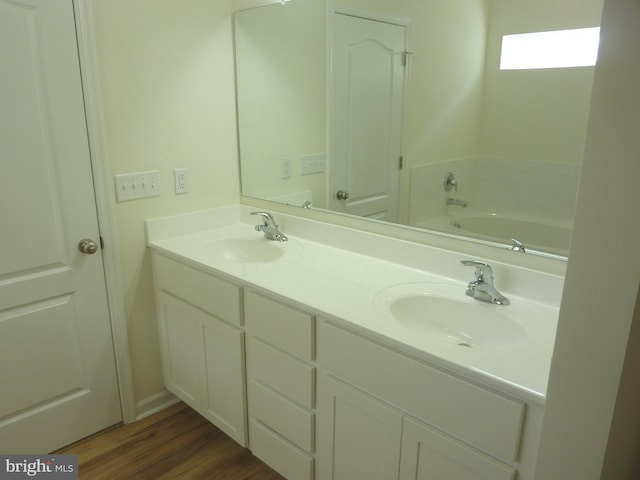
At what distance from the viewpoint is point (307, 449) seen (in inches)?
59.9

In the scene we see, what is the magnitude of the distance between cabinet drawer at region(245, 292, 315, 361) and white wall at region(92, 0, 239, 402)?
74cm

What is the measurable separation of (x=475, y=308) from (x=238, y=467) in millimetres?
1213

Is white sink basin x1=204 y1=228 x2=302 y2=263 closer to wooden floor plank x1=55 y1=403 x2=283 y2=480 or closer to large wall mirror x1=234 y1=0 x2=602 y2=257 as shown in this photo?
large wall mirror x1=234 y1=0 x2=602 y2=257

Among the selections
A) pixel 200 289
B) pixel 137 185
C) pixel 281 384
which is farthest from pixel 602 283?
pixel 137 185

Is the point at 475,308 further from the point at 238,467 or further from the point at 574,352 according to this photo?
the point at 238,467

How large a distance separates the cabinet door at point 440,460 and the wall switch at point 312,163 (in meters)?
1.22

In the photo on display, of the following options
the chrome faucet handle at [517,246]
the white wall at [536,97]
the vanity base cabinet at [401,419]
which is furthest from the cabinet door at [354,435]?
the white wall at [536,97]

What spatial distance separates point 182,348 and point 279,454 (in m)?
0.67

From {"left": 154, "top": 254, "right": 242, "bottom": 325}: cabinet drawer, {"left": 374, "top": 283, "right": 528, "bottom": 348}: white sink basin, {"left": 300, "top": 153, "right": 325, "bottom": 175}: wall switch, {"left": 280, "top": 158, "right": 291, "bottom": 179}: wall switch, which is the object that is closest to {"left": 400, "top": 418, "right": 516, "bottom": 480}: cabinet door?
{"left": 374, "top": 283, "right": 528, "bottom": 348}: white sink basin

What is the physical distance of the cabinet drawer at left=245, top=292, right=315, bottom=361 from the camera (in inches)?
55.8

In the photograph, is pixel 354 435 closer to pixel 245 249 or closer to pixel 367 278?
pixel 367 278

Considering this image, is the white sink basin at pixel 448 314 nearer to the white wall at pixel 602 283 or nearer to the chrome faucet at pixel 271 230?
the white wall at pixel 602 283

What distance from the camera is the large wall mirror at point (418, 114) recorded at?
1.38m

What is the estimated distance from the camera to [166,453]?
1980 mm
